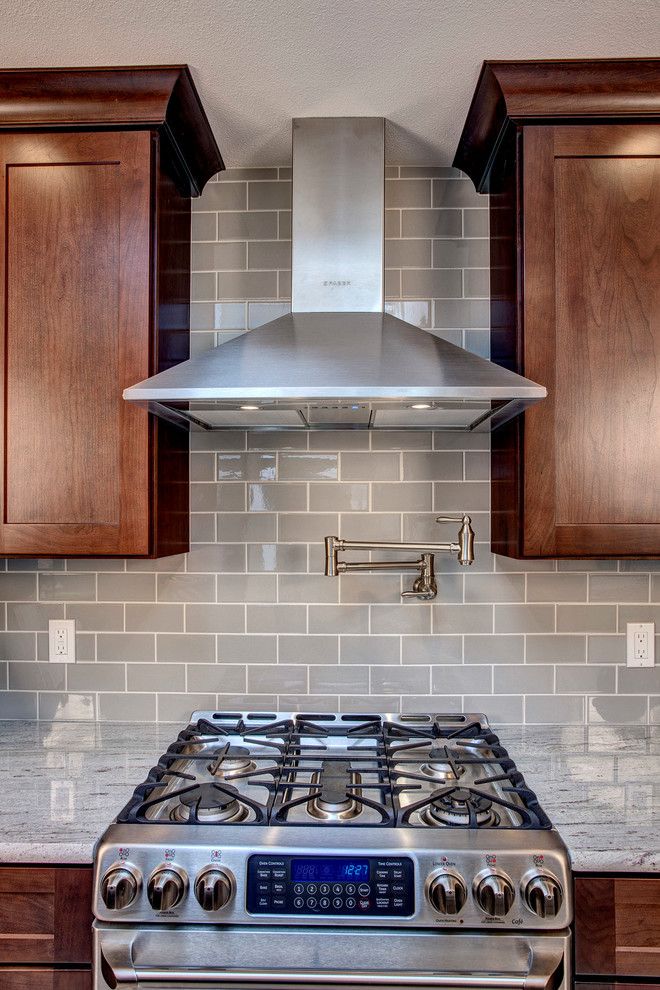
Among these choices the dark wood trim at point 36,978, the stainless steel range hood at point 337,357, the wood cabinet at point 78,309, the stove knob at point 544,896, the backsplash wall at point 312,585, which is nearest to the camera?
the stove knob at point 544,896

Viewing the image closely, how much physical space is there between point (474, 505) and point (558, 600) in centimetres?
36

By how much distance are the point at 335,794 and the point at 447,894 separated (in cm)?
30

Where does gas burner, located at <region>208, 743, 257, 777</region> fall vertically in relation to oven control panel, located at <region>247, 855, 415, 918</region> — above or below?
above

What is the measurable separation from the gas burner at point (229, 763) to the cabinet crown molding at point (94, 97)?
1504 mm

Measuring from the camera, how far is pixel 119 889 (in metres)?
1.17

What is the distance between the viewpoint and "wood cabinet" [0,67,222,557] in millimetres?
1586

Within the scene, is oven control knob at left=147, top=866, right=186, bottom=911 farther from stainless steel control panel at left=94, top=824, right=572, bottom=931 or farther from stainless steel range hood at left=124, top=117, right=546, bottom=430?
stainless steel range hood at left=124, top=117, right=546, bottom=430

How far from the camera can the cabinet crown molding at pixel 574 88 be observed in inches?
60.8

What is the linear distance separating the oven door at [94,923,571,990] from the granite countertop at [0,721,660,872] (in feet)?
0.58

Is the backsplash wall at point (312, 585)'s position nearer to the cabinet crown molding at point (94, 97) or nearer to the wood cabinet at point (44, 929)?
the cabinet crown molding at point (94, 97)

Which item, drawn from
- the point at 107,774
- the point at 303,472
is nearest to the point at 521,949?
the point at 107,774

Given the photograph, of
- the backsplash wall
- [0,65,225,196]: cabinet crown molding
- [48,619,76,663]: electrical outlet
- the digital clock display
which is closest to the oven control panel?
the digital clock display

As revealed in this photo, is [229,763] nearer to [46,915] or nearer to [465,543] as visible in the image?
[46,915]

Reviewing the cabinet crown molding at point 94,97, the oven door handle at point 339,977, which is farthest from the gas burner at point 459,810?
the cabinet crown molding at point 94,97
